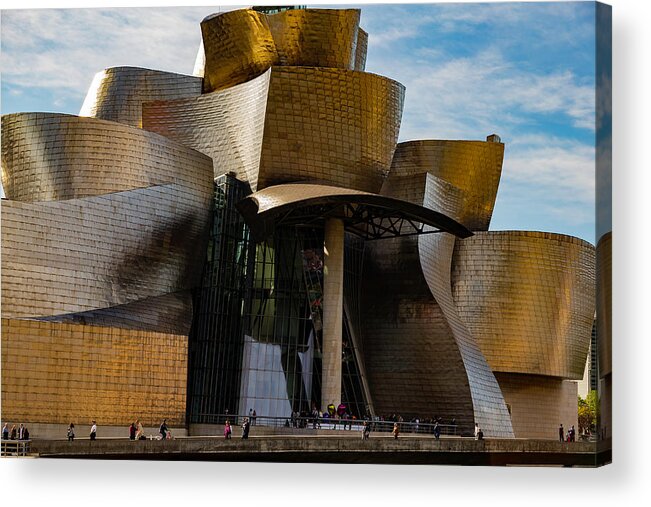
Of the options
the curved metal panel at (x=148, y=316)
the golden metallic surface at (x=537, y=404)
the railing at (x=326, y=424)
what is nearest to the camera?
the curved metal panel at (x=148, y=316)

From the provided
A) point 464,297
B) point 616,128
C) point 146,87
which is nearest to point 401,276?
point 464,297

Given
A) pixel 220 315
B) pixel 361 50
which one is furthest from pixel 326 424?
pixel 361 50

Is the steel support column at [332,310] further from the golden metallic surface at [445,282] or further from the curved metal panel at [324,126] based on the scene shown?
the golden metallic surface at [445,282]

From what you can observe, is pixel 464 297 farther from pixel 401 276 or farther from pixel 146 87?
pixel 146 87

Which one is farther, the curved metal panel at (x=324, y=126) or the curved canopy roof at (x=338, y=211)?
the curved metal panel at (x=324, y=126)

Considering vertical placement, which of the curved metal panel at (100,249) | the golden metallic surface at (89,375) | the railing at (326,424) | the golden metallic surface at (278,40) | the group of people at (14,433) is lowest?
the group of people at (14,433)

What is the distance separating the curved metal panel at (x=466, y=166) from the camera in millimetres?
36031

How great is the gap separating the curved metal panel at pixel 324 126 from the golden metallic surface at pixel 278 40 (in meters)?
1.91

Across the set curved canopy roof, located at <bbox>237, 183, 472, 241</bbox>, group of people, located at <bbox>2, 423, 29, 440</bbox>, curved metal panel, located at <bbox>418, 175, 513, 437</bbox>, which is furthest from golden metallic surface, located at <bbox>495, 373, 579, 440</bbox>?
group of people, located at <bbox>2, 423, 29, 440</bbox>

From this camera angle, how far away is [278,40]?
3328 centimetres

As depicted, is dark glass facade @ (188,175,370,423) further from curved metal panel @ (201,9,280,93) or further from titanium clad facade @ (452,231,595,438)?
titanium clad facade @ (452,231,595,438)

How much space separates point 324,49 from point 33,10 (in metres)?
12.0

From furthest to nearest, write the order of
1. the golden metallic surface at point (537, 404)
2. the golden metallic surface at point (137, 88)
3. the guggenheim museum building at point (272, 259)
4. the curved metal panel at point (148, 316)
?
1. the golden metallic surface at point (137, 88)
2. the golden metallic surface at point (537, 404)
3. the curved metal panel at point (148, 316)
4. the guggenheim museum building at point (272, 259)

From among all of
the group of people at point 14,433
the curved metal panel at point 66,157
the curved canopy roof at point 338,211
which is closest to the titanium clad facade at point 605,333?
the curved canopy roof at point 338,211
